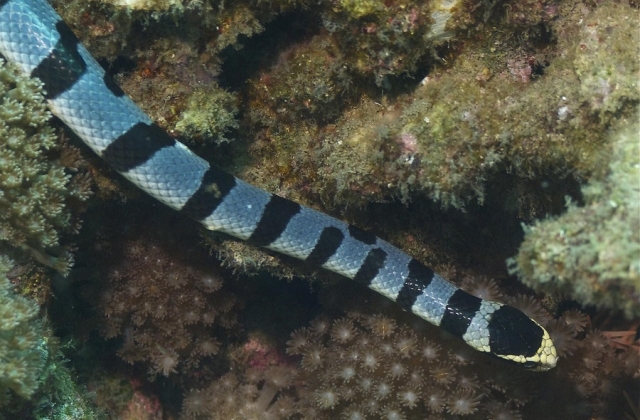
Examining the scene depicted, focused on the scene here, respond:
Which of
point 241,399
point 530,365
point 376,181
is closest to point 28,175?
point 376,181

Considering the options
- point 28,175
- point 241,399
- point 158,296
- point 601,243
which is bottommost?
point 241,399

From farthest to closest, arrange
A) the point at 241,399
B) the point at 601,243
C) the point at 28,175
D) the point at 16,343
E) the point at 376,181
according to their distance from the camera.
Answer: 1. the point at 241,399
2. the point at 376,181
3. the point at 28,175
4. the point at 16,343
5. the point at 601,243

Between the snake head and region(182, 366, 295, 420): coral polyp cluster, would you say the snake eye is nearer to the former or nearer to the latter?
the snake head

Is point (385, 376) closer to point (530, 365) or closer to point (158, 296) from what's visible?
point (530, 365)

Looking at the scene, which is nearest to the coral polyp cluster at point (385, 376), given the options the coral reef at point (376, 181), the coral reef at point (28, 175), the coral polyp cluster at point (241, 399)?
the coral reef at point (376, 181)

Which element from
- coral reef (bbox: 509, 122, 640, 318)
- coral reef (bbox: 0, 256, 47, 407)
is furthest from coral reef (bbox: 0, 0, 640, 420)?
coral reef (bbox: 0, 256, 47, 407)
